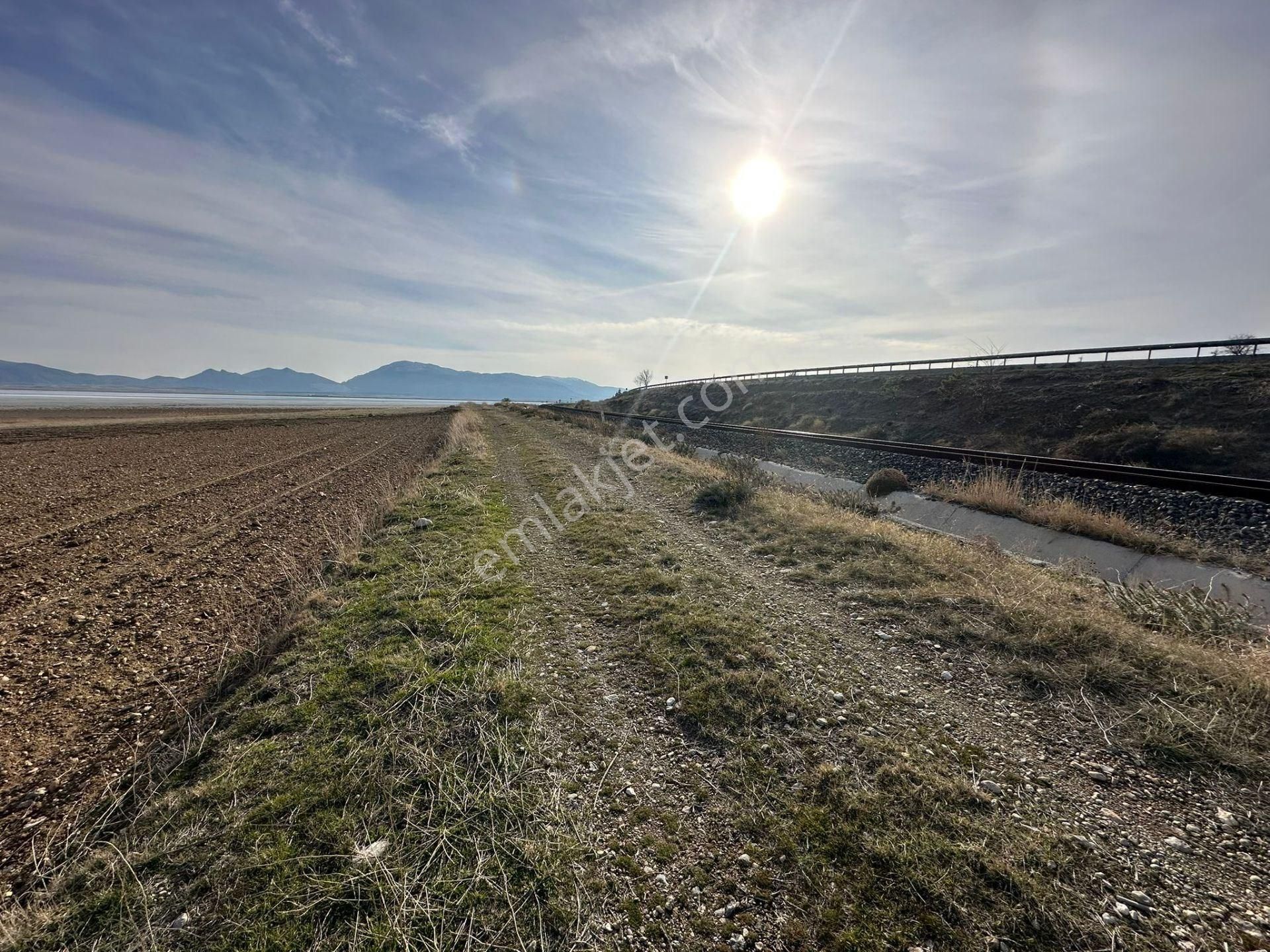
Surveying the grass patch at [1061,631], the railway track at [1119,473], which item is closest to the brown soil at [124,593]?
the grass patch at [1061,631]

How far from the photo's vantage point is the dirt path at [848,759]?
272 centimetres

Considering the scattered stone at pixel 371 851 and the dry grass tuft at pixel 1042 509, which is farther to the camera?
the dry grass tuft at pixel 1042 509

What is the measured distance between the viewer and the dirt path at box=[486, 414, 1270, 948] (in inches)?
107

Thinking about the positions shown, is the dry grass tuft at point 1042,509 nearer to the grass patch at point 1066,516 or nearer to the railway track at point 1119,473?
the grass patch at point 1066,516

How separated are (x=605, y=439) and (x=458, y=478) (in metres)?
14.2

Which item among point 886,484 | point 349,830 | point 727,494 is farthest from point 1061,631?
point 886,484

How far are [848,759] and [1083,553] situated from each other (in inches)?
347

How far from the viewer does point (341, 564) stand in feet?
27.4

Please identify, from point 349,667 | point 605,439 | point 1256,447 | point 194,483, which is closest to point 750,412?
point 605,439

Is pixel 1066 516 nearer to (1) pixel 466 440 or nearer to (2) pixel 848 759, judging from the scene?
(2) pixel 848 759

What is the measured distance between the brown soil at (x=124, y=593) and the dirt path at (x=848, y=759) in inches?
157

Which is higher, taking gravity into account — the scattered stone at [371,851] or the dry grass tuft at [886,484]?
the dry grass tuft at [886,484]

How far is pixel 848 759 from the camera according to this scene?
12.3 feet

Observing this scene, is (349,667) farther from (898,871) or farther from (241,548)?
(241,548)
